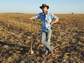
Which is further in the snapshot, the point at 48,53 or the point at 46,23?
the point at 48,53

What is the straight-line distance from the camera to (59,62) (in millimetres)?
3707

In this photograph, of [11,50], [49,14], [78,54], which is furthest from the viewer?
[11,50]

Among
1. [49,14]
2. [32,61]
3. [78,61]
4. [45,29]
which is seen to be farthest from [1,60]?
[78,61]

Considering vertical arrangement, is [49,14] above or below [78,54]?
above

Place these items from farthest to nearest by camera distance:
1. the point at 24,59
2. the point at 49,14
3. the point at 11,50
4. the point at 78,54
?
the point at 11,50, the point at 78,54, the point at 24,59, the point at 49,14

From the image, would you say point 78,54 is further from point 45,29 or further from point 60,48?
point 45,29

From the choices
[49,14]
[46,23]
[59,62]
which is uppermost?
[49,14]

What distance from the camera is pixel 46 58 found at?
3.97 m

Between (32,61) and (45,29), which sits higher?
(45,29)

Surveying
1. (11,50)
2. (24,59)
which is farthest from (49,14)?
(11,50)

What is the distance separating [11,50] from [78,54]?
3.39 meters

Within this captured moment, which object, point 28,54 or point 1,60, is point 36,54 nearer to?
point 28,54

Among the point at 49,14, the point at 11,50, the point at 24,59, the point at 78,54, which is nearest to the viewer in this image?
the point at 49,14

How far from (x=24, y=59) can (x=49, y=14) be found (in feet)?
7.20
